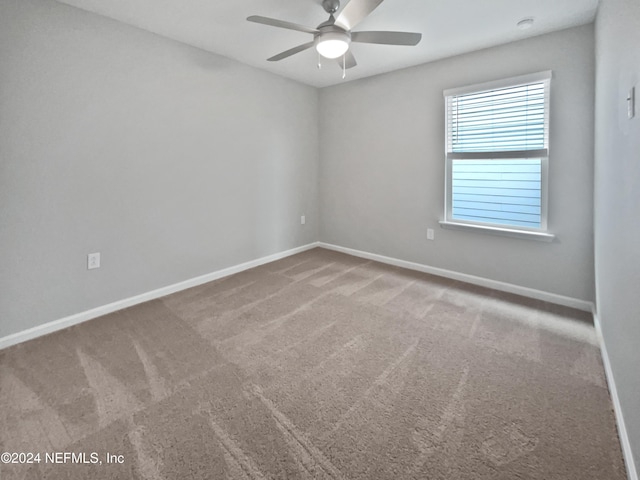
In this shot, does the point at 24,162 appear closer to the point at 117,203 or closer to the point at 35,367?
the point at 117,203

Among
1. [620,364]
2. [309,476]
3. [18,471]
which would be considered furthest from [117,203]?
[620,364]

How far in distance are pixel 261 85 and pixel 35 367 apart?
11.2 feet

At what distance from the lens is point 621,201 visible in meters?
1.49

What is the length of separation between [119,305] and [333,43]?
2805 millimetres

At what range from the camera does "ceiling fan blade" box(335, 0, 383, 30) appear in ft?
6.11

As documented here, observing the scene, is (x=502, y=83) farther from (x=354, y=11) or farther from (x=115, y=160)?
(x=115, y=160)

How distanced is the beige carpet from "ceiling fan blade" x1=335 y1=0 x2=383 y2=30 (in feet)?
7.17

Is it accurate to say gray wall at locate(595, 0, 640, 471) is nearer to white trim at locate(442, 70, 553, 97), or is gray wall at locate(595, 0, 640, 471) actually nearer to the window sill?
white trim at locate(442, 70, 553, 97)

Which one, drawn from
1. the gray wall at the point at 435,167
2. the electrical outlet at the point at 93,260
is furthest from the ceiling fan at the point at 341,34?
the electrical outlet at the point at 93,260

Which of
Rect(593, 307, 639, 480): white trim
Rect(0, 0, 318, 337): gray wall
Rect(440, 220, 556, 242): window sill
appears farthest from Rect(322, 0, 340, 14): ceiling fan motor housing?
Rect(593, 307, 639, 480): white trim

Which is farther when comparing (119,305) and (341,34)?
(119,305)

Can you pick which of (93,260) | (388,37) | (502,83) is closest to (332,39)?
(388,37)

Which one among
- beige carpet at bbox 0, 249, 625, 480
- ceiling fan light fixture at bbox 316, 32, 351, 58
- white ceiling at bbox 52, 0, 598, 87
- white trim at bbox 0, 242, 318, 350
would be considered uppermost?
white ceiling at bbox 52, 0, 598, 87

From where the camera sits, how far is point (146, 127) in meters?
2.80
